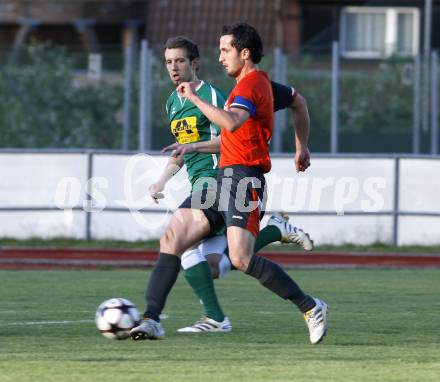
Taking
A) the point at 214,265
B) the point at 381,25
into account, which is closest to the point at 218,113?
the point at 214,265

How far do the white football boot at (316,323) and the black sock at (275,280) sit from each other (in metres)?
0.04

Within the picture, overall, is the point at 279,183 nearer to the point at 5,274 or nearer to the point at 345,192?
the point at 345,192

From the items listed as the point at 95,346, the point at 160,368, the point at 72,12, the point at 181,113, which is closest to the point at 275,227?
the point at 181,113

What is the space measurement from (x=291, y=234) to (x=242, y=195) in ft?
3.90

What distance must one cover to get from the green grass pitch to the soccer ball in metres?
0.07

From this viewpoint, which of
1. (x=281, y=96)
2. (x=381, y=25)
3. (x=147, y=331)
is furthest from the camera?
(x=381, y=25)

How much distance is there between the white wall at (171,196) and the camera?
18734 millimetres

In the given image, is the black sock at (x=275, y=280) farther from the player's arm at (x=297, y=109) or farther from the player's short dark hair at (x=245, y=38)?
the player's short dark hair at (x=245, y=38)

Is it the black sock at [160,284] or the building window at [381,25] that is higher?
the building window at [381,25]

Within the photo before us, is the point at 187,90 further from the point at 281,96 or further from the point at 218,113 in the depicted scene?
the point at 281,96

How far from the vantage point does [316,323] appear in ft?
28.7

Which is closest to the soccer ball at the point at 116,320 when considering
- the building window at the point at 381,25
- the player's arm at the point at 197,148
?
the player's arm at the point at 197,148

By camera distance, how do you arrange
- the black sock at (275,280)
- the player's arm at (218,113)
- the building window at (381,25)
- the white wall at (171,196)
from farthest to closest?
1. the building window at (381,25)
2. the white wall at (171,196)
3. the black sock at (275,280)
4. the player's arm at (218,113)

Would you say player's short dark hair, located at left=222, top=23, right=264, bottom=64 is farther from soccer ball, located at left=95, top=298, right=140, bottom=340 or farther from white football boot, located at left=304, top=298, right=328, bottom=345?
soccer ball, located at left=95, top=298, right=140, bottom=340
